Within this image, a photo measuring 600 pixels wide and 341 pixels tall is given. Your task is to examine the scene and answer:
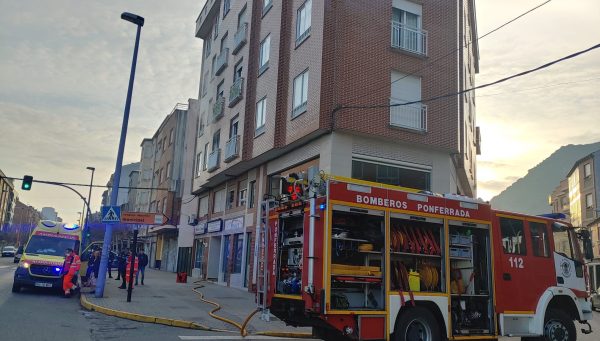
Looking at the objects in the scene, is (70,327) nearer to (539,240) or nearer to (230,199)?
(539,240)

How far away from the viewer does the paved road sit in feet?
29.9

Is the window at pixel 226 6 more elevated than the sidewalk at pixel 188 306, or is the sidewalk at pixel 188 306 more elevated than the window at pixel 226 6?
the window at pixel 226 6

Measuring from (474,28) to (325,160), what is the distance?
58.6ft

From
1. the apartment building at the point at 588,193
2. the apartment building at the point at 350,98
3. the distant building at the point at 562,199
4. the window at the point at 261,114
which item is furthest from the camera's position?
the distant building at the point at 562,199

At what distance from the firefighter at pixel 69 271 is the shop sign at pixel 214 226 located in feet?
36.5

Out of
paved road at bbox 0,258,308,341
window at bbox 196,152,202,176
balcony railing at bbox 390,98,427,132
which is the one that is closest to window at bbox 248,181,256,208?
window at bbox 196,152,202,176

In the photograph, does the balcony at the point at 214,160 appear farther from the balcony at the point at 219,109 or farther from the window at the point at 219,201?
the balcony at the point at 219,109

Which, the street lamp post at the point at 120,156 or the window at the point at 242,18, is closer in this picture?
the street lamp post at the point at 120,156

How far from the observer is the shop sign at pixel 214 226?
26859 millimetres

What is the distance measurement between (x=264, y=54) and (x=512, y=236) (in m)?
15.4

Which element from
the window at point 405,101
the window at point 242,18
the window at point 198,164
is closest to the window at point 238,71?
the window at point 242,18

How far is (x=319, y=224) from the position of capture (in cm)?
781

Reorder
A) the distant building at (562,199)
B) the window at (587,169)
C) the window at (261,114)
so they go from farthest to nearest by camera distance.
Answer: the distant building at (562,199) → the window at (587,169) → the window at (261,114)

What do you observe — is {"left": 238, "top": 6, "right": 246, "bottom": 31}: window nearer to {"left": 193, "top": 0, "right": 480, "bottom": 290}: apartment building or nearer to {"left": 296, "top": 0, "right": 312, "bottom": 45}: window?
{"left": 193, "top": 0, "right": 480, "bottom": 290}: apartment building
